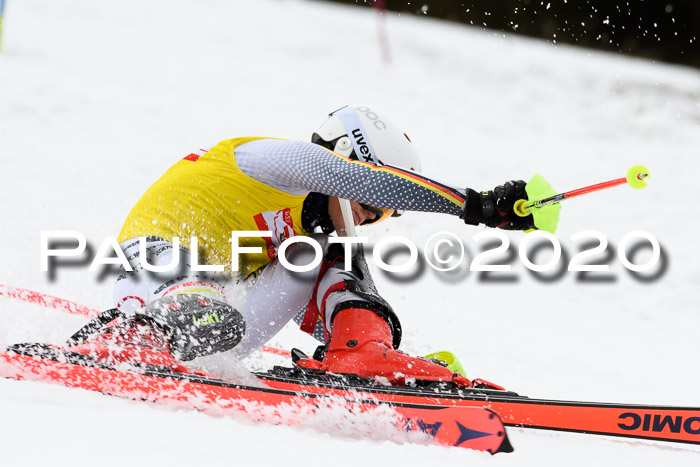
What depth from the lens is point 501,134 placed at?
870 cm

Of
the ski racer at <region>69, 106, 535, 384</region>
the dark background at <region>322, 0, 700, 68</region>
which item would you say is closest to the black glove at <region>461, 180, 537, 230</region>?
the ski racer at <region>69, 106, 535, 384</region>

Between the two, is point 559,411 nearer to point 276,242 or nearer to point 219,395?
point 219,395

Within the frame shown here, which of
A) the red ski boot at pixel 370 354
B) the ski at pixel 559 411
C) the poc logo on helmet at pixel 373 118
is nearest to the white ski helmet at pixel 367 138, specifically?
the poc logo on helmet at pixel 373 118

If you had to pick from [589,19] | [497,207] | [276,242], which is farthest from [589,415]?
[589,19]

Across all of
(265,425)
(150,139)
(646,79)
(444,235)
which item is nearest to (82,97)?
(150,139)

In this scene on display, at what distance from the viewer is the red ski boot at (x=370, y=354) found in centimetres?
251

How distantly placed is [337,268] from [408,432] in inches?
32.9

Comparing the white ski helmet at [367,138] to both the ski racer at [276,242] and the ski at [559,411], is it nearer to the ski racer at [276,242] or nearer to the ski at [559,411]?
the ski racer at [276,242]

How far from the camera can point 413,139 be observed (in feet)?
26.0

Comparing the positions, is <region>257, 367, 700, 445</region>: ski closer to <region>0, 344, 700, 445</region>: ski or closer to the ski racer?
<region>0, 344, 700, 445</region>: ski

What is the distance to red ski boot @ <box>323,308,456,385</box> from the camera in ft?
8.23

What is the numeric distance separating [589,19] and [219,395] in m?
13.5

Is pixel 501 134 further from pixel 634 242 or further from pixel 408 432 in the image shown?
pixel 408 432

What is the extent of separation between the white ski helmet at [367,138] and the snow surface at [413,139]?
854 millimetres
